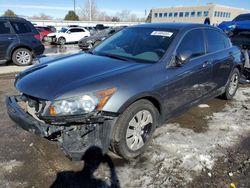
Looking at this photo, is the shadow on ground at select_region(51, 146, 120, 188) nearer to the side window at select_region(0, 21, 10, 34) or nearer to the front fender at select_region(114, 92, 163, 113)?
the front fender at select_region(114, 92, 163, 113)

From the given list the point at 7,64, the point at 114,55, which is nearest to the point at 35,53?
the point at 7,64

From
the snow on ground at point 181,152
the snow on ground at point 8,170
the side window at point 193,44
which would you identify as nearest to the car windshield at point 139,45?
the side window at point 193,44

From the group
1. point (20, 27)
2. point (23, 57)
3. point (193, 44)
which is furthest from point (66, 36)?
point (193, 44)

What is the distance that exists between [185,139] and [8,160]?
251 centimetres

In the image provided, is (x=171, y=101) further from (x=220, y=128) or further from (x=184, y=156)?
(x=220, y=128)

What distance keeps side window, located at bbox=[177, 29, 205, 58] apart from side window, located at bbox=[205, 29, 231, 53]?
0.24 m

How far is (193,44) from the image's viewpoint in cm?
396

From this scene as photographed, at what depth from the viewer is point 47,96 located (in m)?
2.66

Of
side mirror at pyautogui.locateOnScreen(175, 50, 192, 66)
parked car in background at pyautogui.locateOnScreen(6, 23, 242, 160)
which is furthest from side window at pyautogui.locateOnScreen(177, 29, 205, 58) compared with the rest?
side mirror at pyautogui.locateOnScreen(175, 50, 192, 66)

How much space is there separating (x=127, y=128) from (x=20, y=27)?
7.79 meters

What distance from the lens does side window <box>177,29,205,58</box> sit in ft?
12.1

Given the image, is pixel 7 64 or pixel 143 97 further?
pixel 7 64

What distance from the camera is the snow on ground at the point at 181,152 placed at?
2848mm

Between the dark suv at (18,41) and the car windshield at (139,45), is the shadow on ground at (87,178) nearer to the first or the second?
the car windshield at (139,45)
